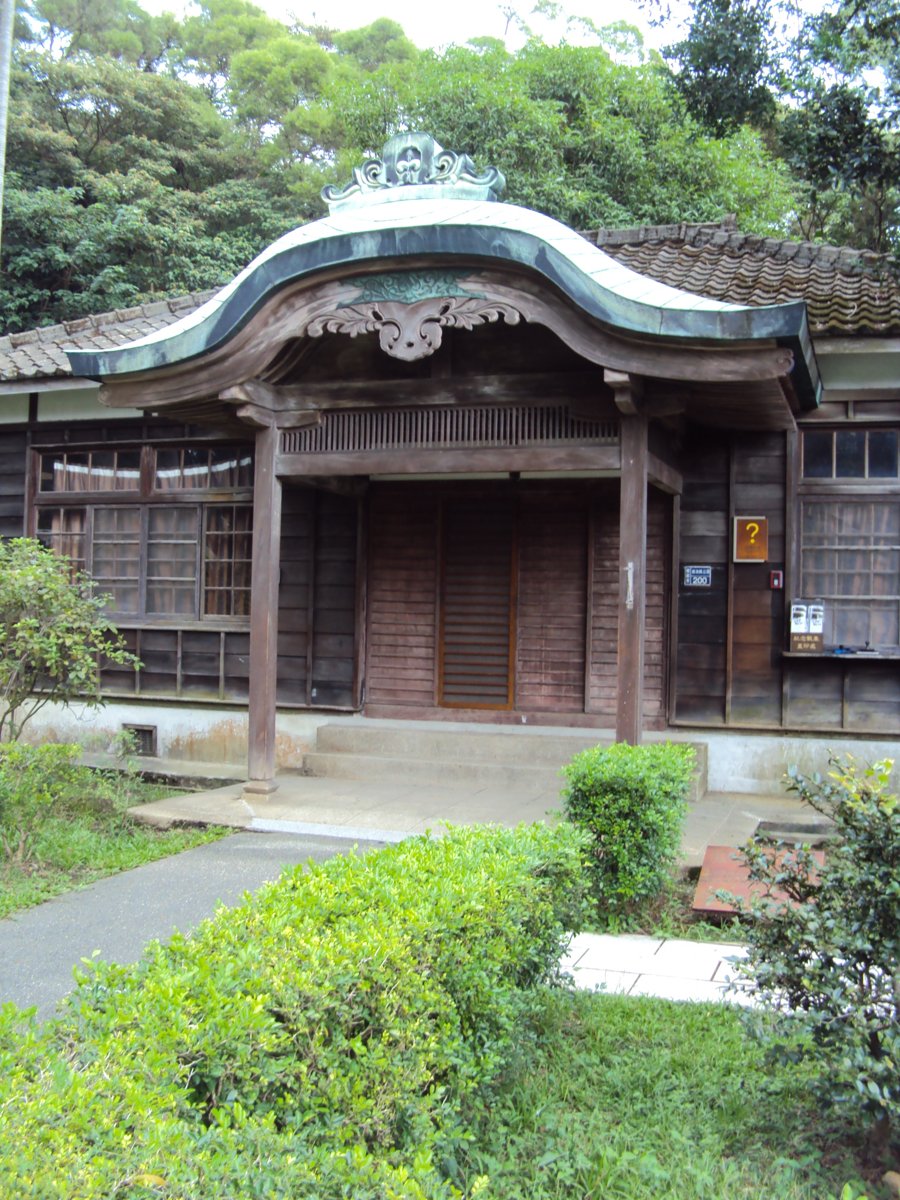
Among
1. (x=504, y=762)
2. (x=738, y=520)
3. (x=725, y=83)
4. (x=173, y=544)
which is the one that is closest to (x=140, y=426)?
(x=173, y=544)

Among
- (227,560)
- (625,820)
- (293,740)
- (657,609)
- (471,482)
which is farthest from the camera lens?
(227,560)

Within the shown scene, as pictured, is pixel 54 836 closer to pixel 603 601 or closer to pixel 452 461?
pixel 452 461

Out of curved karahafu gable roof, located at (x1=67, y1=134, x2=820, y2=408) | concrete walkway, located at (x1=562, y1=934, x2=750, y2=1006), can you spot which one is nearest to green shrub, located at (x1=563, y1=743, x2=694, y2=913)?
concrete walkway, located at (x1=562, y1=934, x2=750, y2=1006)

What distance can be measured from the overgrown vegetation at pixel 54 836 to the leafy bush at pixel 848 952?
454 centimetres

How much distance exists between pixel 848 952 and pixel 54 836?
608 cm

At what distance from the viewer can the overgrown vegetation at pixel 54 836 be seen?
6927mm

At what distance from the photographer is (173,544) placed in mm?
11789

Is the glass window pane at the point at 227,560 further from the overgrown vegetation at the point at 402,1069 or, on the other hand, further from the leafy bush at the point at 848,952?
the leafy bush at the point at 848,952

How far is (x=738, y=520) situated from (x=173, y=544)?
6020 mm

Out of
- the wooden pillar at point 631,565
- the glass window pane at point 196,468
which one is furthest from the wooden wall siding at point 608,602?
the glass window pane at point 196,468

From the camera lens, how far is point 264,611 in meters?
8.91

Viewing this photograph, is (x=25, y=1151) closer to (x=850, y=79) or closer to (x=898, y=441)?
(x=898, y=441)

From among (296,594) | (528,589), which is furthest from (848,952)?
(296,594)

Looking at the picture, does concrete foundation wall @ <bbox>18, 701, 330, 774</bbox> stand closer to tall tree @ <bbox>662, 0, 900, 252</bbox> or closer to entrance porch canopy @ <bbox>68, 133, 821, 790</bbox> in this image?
entrance porch canopy @ <bbox>68, 133, 821, 790</bbox>
